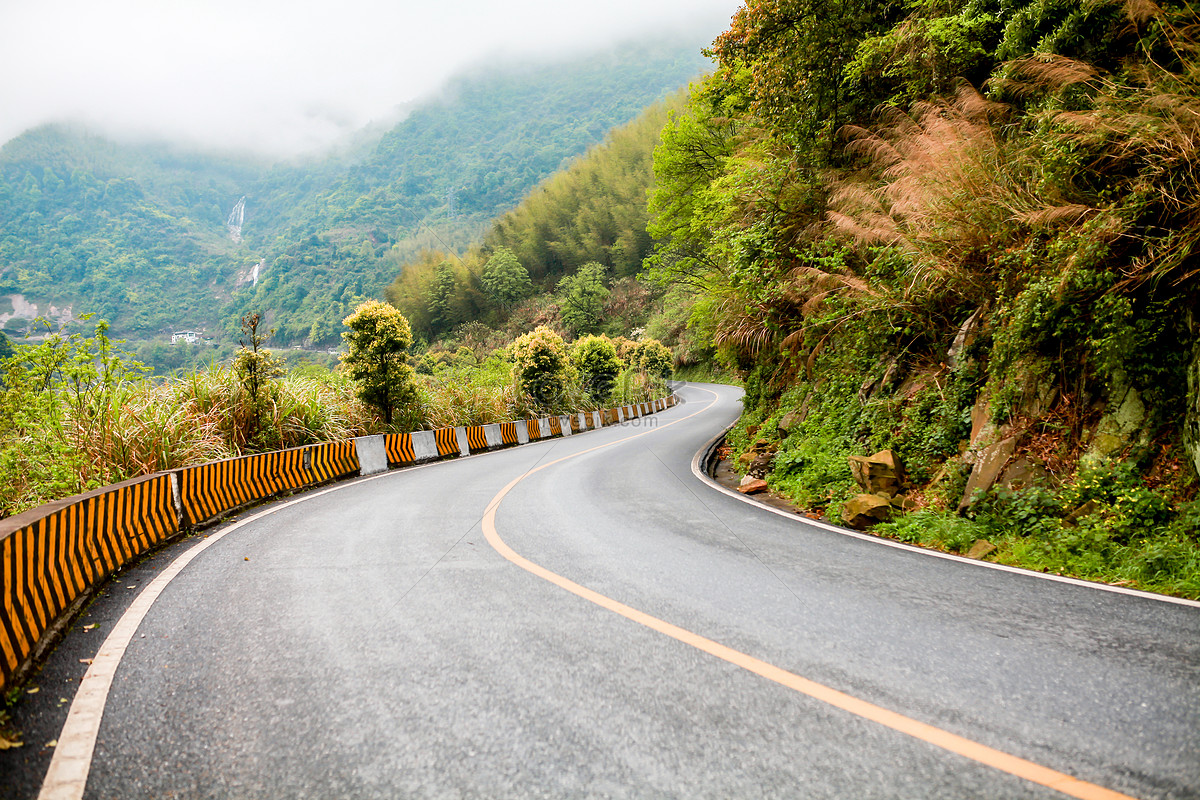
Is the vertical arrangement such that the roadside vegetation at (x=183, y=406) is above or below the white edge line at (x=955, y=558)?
above

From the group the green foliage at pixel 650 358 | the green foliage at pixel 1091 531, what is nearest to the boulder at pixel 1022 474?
the green foliage at pixel 1091 531

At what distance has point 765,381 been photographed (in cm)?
1463

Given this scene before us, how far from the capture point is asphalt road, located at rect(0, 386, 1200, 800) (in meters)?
2.17

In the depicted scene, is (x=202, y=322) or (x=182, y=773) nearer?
(x=182, y=773)

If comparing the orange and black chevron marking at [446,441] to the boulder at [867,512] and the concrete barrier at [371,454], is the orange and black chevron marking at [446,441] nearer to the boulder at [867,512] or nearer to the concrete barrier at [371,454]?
the concrete barrier at [371,454]

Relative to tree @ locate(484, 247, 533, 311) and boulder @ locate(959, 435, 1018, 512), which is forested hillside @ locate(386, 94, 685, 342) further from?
boulder @ locate(959, 435, 1018, 512)

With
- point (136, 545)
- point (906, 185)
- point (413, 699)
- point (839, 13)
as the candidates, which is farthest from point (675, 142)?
point (413, 699)

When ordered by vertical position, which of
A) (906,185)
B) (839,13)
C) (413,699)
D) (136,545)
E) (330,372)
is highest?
(839,13)

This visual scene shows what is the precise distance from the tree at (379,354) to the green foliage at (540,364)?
7.42 metres

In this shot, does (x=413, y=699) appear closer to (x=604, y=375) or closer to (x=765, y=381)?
(x=765, y=381)

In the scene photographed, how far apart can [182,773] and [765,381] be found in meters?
13.8

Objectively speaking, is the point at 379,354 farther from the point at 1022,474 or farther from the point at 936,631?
the point at 936,631

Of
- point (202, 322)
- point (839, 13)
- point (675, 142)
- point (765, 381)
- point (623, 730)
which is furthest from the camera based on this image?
point (202, 322)

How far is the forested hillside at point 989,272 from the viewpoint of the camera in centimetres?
524
